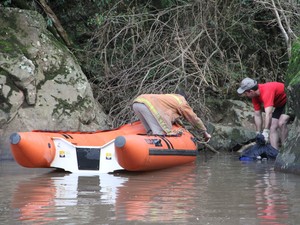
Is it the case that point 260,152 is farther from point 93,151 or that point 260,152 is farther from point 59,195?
point 59,195

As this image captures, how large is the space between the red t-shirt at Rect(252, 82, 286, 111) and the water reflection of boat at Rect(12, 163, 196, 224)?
7.75ft

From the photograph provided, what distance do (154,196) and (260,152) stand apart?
4.98 metres

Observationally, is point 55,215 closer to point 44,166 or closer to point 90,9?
point 44,166

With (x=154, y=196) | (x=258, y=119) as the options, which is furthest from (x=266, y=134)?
(x=154, y=196)

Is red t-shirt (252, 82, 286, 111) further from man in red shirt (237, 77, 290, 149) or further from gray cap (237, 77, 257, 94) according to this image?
gray cap (237, 77, 257, 94)

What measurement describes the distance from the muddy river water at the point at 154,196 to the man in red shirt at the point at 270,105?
127 centimetres

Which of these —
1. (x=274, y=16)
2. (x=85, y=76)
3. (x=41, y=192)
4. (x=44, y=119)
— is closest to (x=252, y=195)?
(x=41, y=192)

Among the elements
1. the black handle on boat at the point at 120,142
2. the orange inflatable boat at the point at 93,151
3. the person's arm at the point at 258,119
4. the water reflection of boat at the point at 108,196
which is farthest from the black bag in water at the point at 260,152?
the black handle on boat at the point at 120,142

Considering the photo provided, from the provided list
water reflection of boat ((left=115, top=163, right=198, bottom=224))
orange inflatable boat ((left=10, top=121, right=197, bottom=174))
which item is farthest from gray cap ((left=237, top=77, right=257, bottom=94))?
water reflection of boat ((left=115, top=163, right=198, bottom=224))

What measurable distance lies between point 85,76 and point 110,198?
7.36 metres

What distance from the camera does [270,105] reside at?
466 inches

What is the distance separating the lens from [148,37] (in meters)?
15.0

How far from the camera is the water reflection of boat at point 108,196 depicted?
6148mm

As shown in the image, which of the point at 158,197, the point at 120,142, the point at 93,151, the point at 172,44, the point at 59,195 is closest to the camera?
the point at 158,197
